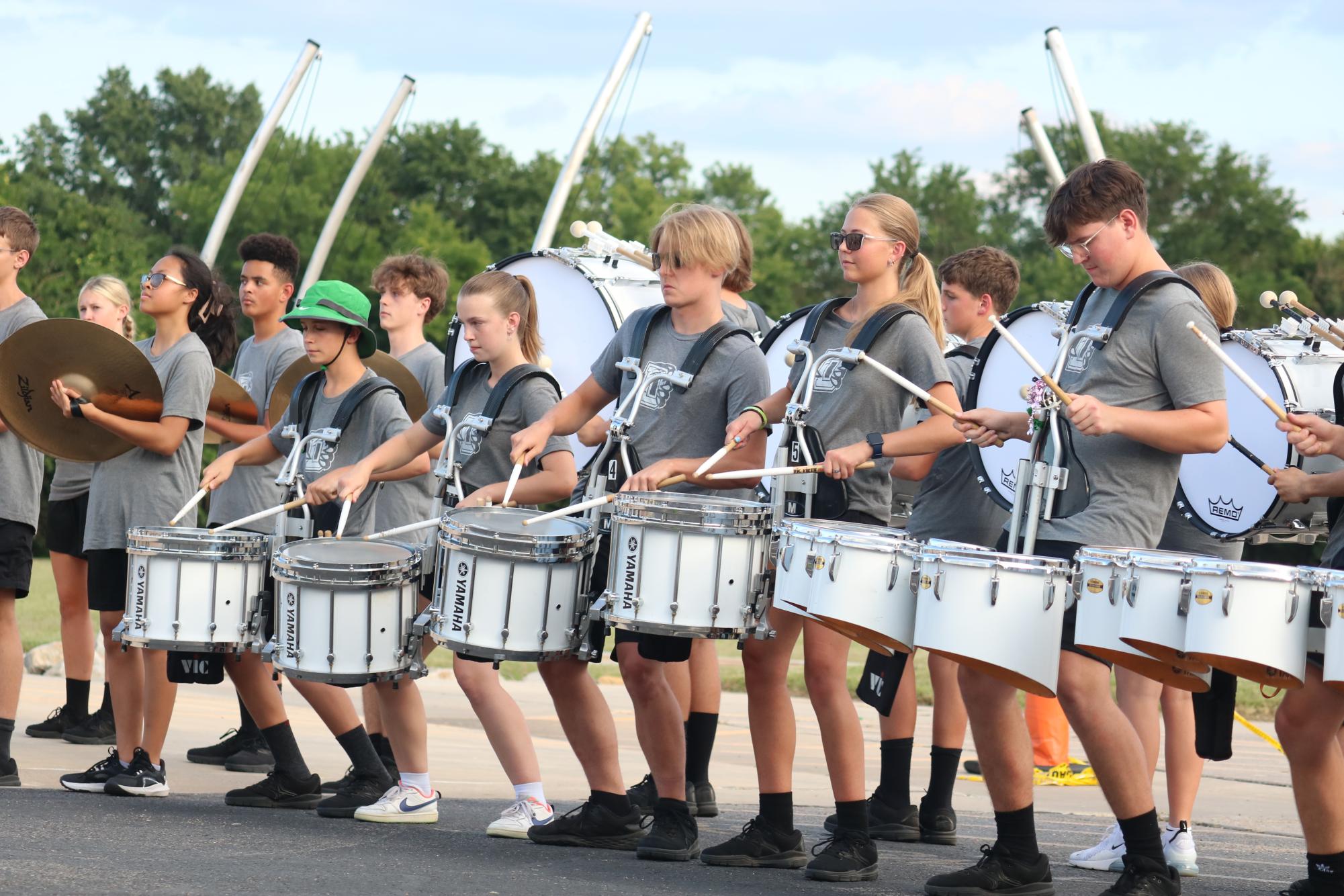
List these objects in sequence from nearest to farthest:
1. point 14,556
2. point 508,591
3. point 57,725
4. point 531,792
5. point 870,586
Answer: point 870,586 < point 508,591 < point 531,792 < point 14,556 < point 57,725

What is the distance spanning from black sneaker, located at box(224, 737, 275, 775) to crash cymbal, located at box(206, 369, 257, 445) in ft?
4.56

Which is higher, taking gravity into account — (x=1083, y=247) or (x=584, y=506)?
(x=1083, y=247)

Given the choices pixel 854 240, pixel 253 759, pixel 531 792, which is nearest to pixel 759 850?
pixel 531 792

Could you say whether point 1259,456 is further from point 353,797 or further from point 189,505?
point 189,505

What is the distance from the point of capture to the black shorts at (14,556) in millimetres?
6570

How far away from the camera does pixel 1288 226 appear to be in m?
48.8

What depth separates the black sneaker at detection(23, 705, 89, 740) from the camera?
7.71 metres

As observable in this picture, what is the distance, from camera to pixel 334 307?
624 centimetres

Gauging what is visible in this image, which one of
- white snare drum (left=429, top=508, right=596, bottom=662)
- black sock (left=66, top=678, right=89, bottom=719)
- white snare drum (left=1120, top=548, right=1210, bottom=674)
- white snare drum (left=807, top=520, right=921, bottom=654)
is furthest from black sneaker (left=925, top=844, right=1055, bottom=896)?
black sock (left=66, top=678, right=89, bottom=719)

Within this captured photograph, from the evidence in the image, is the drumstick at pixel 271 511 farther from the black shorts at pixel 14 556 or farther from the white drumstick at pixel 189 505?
the black shorts at pixel 14 556

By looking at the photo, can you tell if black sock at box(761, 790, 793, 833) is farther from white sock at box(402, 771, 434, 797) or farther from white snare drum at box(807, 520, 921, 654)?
white sock at box(402, 771, 434, 797)

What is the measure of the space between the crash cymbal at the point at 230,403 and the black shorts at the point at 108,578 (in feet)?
3.13

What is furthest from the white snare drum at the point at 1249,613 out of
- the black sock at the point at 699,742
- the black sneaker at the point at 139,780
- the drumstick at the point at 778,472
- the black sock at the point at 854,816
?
the black sneaker at the point at 139,780

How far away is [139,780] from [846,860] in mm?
2733
